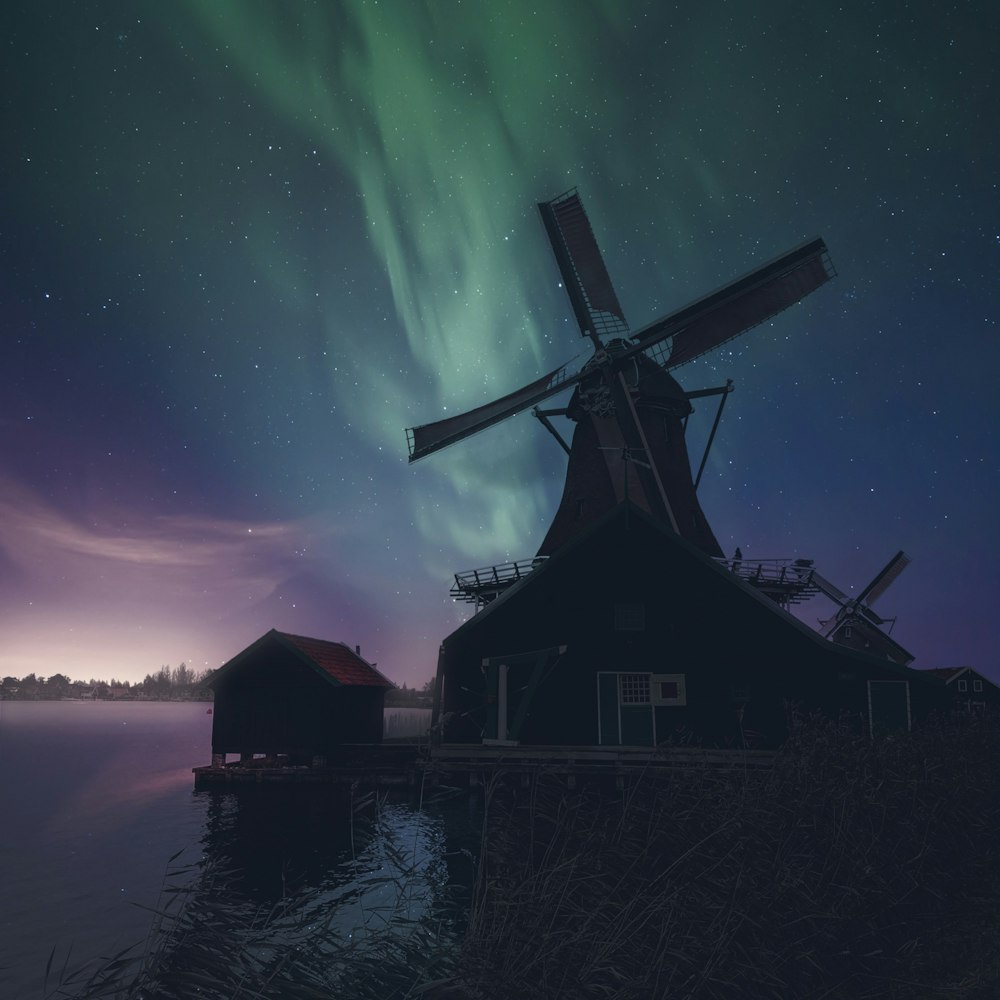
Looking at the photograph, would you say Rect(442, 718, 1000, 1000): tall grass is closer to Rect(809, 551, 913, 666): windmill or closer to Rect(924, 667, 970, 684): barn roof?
Rect(809, 551, 913, 666): windmill

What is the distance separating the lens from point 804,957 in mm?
7488

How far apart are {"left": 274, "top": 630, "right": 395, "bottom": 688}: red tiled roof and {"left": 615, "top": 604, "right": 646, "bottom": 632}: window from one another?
14.3 meters

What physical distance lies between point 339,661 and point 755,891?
95.6 ft

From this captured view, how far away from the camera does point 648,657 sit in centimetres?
2270


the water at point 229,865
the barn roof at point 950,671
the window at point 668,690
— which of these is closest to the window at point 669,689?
the window at point 668,690

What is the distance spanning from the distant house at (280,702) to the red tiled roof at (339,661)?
2.8 inches

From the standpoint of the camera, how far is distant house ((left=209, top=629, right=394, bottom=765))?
3125 cm

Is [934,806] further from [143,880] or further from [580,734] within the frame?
[143,880]

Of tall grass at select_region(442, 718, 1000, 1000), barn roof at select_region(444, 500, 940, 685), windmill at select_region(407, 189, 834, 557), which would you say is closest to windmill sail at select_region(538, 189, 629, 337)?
windmill at select_region(407, 189, 834, 557)

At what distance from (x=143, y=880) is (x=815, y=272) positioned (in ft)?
105

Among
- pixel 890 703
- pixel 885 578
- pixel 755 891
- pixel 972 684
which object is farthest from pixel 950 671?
pixel 755 891

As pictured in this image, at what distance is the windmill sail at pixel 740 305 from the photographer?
30.7m

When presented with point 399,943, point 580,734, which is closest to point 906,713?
point 580,734

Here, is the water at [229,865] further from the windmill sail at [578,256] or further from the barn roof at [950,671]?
the barn roof at [950,671]
